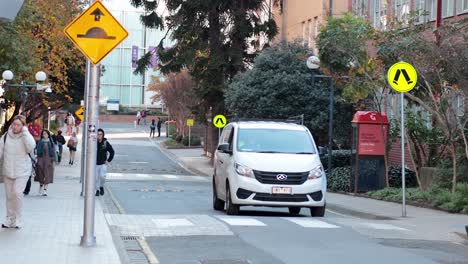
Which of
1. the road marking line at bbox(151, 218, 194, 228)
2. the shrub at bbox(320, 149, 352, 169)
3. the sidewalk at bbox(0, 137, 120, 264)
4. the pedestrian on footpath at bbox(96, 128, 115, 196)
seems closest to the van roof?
the sidewalk at bbox(0, 137, 120, 264)

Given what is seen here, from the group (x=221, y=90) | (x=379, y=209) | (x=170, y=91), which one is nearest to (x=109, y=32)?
(x=379, y=209)

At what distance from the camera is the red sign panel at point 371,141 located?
28016mm

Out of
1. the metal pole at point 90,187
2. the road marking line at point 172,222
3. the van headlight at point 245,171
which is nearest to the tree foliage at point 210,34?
the van headlight at point 245,171

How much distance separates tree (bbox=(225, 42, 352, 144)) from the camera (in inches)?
1510

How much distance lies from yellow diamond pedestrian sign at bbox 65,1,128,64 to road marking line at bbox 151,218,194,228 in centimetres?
436

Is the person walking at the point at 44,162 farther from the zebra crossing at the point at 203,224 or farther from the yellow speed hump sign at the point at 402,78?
the yellow speed hump sign at the point at 402,78

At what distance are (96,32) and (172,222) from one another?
497cm

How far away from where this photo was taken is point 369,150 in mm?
28141

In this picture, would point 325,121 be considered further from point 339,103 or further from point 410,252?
point 410,252

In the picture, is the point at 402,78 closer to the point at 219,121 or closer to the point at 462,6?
the point at 462,6

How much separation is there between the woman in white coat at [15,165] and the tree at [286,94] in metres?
24.2

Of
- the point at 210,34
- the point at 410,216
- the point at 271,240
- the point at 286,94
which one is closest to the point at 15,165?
the point at 271,240

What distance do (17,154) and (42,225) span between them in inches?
64.3

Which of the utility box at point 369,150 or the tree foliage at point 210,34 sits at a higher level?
the tree foliage at point 210,34
